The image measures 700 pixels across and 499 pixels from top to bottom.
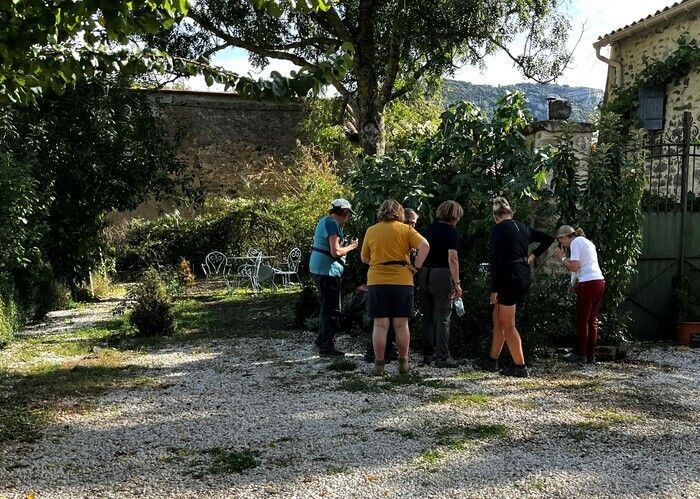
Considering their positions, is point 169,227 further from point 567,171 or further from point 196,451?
point 196,451

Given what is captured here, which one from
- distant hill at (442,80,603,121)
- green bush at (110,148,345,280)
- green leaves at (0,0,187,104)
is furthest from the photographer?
green bush at (110,148,345,280)

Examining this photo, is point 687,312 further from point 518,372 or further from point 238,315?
point 238,315

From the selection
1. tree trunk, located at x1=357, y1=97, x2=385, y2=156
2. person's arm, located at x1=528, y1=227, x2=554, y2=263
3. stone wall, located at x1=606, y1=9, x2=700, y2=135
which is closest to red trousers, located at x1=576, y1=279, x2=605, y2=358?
person's arm, located at x1=528, y1=227, x2=554, y2=263

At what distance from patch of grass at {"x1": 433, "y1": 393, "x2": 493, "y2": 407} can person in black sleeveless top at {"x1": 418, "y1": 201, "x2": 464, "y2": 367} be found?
1.09m

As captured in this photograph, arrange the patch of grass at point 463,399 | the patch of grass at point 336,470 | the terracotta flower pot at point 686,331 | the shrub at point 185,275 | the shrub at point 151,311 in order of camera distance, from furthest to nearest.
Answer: the shrub at point 185,275 < the shrub at point 151,311 < the terracotta flower pot at point 686,331 < the patch of grass at point 463,399 < the patch of grass at point 336,470

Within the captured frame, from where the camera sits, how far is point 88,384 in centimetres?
641

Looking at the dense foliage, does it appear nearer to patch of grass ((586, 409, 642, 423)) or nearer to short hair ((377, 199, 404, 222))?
short hair ((377, 199, 404, 222))

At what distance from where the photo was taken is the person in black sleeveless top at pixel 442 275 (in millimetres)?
6664

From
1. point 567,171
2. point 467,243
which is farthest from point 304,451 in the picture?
point 567,171

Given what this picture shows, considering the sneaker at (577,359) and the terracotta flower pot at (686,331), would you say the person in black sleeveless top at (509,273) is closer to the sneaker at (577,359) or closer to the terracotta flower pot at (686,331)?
the sneaker at (577,359)

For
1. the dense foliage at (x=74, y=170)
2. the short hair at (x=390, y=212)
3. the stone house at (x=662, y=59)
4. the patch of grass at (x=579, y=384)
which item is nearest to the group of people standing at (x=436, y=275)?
the short hair at (x=390, y=212)

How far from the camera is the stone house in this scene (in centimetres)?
1237

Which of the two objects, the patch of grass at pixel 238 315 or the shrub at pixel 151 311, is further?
the patch of grass at pixel 238 315

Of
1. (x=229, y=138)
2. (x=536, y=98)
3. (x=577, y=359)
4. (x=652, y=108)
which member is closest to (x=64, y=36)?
(x=577, y=359)
